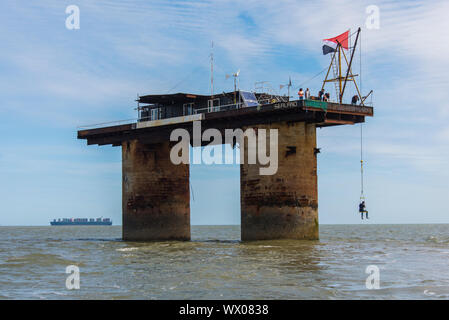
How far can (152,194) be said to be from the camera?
55.7 metres

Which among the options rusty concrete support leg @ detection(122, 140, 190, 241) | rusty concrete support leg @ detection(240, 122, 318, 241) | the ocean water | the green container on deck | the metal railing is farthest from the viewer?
rusty concrete support leg @ detection(122, 140, 190, 241)

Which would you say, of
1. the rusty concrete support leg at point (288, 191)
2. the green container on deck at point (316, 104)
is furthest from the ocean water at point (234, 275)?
the green container on deck at point (316, 104)

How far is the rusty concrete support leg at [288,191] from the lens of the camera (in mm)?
44625

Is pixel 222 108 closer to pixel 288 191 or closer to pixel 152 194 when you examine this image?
pixel 152 194

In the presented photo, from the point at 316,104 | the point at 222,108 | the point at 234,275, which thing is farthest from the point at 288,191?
the point at 234,275

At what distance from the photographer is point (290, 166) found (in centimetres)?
4478

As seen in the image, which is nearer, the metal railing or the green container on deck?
the green container on deck

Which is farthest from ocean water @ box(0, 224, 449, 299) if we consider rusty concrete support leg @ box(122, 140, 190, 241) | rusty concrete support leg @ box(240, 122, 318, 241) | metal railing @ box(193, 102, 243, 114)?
rusty concrete support leg @ box(122, 140, 190, 241)

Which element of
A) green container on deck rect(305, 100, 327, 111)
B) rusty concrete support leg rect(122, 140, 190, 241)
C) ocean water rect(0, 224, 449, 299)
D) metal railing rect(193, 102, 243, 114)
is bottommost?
ocean water rect(0, 224, 449, 299)

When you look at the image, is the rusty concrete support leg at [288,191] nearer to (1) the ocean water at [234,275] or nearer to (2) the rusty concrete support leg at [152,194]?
(1) the ocean water at [234,275]

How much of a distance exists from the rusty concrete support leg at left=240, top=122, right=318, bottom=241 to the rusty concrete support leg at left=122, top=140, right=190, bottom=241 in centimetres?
1225

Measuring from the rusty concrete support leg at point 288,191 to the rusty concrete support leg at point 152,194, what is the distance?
1225 cm

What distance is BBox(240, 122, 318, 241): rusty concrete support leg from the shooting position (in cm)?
4462

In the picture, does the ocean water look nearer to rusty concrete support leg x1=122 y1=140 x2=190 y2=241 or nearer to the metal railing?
the metal railing
